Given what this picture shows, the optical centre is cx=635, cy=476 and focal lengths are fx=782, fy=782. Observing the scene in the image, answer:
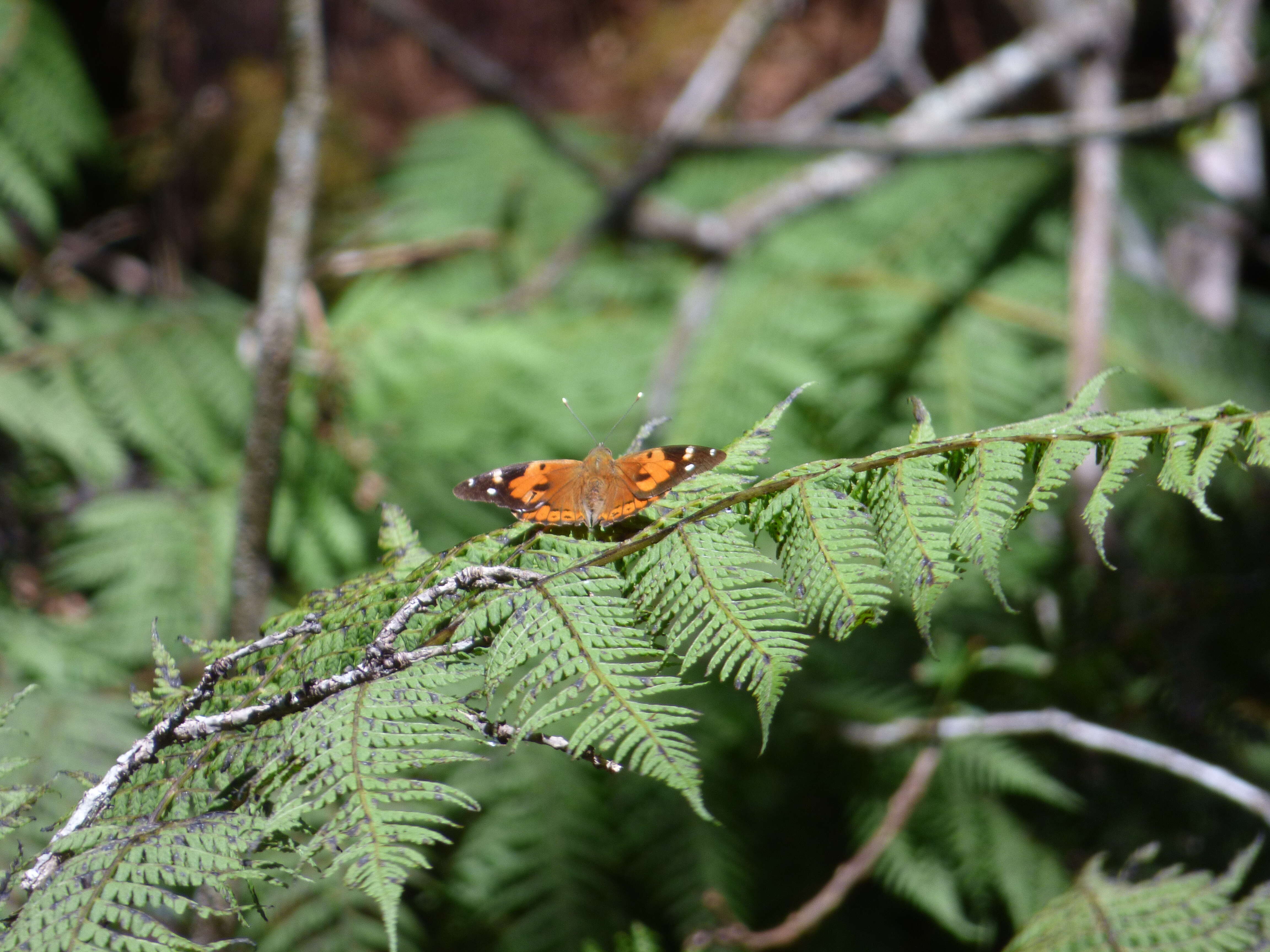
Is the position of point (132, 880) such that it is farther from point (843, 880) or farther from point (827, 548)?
point (843, 880)

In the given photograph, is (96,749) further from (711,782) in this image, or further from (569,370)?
(569,370)

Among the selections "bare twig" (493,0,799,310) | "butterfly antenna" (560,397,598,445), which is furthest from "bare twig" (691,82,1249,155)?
"butterfly antenna" (560,397,598,445)

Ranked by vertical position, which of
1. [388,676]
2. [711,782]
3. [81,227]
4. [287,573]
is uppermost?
[81,227]

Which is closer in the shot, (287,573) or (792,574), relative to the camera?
(792,574)

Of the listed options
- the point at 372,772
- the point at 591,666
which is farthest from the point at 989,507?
the point at 372,772

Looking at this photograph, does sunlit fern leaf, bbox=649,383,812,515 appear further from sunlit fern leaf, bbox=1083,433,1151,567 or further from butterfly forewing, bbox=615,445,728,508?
sunlit fern leaf, bbox=1083,433,1151,567

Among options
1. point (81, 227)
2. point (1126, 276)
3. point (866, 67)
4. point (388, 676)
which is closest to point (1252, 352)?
point (1126, 276)

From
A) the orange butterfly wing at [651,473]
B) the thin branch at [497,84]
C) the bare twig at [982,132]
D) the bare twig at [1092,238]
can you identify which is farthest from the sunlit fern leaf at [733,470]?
the thin branch at [497,84]
